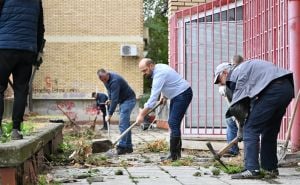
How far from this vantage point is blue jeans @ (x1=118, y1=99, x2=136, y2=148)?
10.7 meters

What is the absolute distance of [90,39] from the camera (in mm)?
25875

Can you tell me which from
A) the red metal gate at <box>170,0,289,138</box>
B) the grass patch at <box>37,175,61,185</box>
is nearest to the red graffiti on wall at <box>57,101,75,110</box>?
the red metal gate at <box>170,0,289,138</box>

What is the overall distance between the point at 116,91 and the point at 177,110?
2164 millimetres

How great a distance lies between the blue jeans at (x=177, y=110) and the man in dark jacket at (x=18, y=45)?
3017mm

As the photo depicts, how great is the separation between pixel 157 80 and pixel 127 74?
16.9 metres

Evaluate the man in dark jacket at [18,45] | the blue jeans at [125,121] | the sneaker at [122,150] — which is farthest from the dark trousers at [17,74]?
the blue jeans at [125,121]

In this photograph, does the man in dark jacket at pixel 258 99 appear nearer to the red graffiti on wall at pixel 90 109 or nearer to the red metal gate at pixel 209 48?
the red metal gate at pixel 209 48

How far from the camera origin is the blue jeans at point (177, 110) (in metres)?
8.95

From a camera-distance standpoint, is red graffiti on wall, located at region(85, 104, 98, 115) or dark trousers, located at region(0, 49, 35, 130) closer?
dark trousers, located at region(0, 49, 35, 130)

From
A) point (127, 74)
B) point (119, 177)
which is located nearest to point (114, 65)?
point (127, 74)

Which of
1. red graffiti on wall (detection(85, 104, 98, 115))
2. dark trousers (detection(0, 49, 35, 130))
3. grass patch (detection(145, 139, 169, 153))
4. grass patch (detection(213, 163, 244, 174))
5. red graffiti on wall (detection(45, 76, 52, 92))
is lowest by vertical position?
red graffiti on wall (detection(85, 104, 98, 115))

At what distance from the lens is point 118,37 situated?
85.0 feet

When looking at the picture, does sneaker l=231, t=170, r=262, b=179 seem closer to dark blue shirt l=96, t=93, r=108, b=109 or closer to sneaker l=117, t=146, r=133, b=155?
sneaker l=117, t=146, r=133, b=155

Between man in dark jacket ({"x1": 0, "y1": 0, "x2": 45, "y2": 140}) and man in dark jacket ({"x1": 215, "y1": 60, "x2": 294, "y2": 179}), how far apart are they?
2307 millimetres
